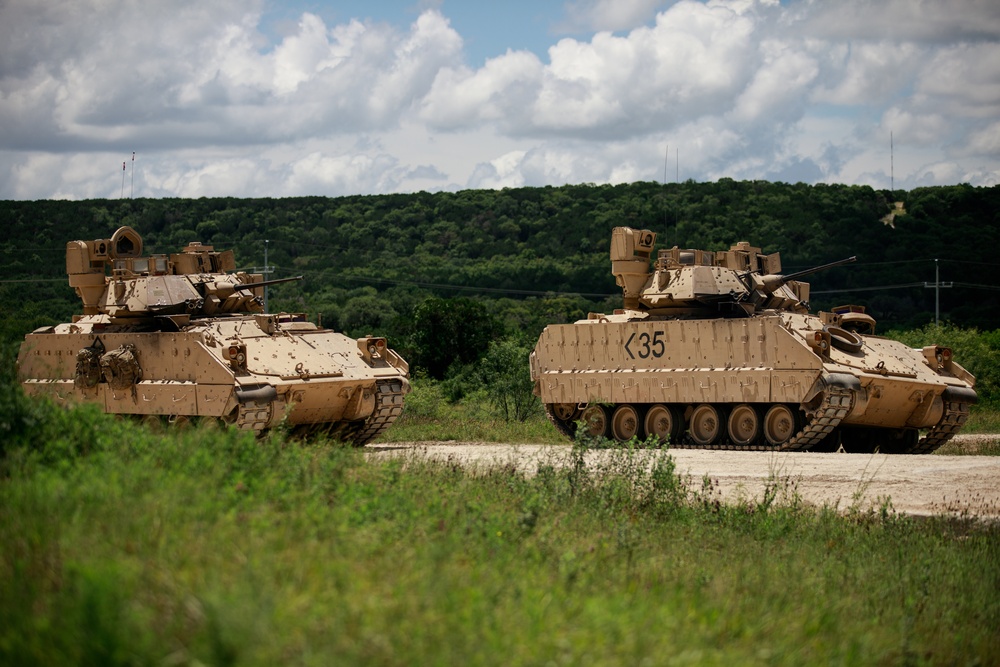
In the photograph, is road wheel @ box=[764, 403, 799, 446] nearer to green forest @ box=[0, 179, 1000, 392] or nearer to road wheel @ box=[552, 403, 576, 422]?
road wheel @ box=[552, 403, 576, 422]

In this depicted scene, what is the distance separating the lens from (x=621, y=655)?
22.1 ft

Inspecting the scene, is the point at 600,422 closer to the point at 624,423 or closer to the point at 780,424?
the point at 624,423

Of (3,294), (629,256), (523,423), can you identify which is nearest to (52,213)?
(3,294)

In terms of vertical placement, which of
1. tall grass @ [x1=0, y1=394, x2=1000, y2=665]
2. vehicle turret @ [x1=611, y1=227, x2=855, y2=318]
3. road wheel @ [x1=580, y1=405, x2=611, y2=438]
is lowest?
road wheel @ [x1=580, y1=405, x2=611, y2=438]

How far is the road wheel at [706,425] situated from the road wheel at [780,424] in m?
0.98

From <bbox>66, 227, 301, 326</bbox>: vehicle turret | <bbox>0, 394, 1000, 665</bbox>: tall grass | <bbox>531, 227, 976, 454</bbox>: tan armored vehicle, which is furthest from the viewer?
<bbox>531, 227, 976, 454</bbox>: tan armored vehicle

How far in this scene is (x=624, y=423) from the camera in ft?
81.6

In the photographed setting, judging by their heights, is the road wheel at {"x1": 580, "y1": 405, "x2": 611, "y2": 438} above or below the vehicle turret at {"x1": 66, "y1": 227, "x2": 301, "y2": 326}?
below

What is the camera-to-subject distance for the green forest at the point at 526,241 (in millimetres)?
56219

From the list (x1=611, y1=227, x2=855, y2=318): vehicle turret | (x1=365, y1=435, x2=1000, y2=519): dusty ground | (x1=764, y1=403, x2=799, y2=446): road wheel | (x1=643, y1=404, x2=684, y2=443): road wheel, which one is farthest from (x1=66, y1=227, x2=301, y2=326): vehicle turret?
(x1=764, y1=403, x2=799, y2=446): road wheel

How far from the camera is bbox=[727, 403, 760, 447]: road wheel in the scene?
22609mm

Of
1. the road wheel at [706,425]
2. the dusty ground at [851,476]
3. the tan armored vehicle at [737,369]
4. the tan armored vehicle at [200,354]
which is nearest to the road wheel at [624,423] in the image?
the tan armored vehicle at [737,369]

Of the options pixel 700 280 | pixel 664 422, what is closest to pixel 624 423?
pixel 664 422

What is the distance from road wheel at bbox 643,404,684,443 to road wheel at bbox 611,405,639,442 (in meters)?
0.25
